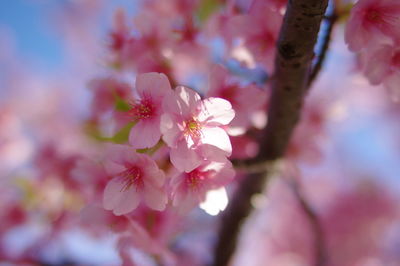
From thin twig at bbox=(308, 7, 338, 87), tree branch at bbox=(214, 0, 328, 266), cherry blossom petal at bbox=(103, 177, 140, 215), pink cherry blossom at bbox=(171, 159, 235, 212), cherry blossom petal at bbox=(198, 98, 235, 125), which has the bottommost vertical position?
cherry blossom petal at bbox=(103, 177, 140, 215)

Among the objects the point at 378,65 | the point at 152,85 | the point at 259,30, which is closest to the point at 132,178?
the point at 152,85

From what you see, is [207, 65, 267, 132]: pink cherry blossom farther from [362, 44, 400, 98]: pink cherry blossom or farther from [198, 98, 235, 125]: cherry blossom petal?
[362, 44, 400, 98]: pink cherry blossom

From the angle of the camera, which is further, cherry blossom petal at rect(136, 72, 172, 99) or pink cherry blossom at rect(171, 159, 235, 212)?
pink cherry blossom at rect(171, 159, 235, 212)

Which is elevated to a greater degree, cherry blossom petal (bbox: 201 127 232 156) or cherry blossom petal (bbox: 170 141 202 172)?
cherry blossom petal (bbox: 201 127 232 156)

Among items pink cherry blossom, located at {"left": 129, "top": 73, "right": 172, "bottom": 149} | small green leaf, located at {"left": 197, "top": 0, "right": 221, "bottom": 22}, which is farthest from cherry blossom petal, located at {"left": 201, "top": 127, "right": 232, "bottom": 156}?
small green leaf, located at {"left": 197, "top": 0, "right": 221, "bottom": 22}

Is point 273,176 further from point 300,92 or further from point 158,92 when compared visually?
point 158,92

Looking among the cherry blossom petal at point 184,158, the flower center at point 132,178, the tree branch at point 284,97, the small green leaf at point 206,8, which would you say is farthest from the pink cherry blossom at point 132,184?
the small green leaf at point 206,8

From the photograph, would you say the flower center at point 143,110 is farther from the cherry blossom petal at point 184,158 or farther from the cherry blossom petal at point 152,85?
the cherry blossom petal at point 184,158

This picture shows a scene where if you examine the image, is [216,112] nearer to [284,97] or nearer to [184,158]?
[184,158]
